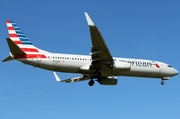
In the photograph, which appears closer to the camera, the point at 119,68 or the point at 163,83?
the point at 119,68

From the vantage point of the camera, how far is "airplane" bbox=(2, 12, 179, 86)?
3784 centimetres

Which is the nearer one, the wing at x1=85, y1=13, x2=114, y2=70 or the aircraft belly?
the wing at x1=85, y1=13, x2=114, y2=70

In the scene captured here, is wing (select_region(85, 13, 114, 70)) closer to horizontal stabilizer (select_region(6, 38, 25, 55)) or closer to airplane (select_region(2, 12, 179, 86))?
airplane (select_region(2, 12, 179, 86))

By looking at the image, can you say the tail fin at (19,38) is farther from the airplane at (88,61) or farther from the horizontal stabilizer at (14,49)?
the horizontal stabilizer at (14,49)

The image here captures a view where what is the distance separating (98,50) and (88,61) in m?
3.57

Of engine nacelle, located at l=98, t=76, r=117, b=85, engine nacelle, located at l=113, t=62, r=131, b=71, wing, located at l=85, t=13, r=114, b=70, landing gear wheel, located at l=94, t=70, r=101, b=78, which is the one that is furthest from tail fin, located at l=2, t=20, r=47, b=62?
engine nacelle, located at l=98, t=76, r=117, b=85

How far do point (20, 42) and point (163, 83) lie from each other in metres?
18.8

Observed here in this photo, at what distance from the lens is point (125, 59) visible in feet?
140

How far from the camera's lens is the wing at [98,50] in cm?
3342

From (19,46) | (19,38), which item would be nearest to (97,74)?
(19,46)

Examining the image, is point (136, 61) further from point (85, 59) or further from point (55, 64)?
point (55, 64)

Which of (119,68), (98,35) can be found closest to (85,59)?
(119,68)

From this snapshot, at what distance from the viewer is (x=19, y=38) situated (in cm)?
4119

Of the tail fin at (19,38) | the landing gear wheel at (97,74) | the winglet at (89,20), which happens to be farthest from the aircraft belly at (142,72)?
the tail fin at (19,38)
